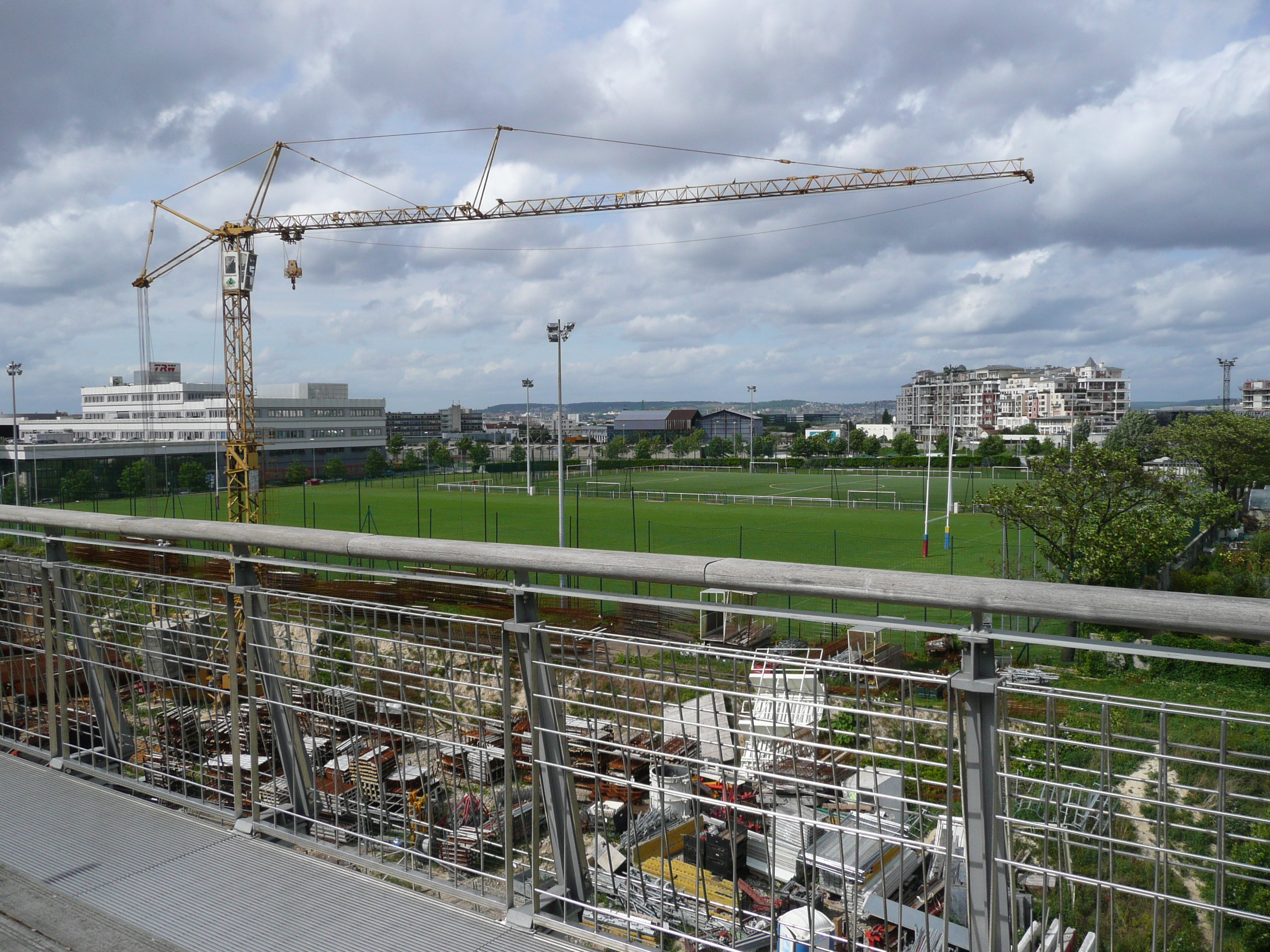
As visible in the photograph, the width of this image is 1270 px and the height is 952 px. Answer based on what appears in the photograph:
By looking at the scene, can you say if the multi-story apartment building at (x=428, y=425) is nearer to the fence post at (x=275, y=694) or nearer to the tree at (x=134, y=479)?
the tree at (x=134, y=479)

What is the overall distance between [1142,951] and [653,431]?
→ 18809 centimetres

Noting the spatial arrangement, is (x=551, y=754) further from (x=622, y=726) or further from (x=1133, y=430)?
(x=1133, y=430)

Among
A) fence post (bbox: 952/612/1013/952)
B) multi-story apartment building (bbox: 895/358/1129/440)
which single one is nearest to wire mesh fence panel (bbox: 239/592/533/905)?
fence post (bbox: 952/612/1013/952)

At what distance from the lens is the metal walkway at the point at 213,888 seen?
2.76m

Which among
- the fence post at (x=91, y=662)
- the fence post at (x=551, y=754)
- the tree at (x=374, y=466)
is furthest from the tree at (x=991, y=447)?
the fence post at (x=551, y=754)

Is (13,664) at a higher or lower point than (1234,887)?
higher

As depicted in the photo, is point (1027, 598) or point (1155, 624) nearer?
point (1155, 624)

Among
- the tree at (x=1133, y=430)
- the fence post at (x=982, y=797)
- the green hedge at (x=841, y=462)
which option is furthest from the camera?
the green hedge at (x=841, y=462)

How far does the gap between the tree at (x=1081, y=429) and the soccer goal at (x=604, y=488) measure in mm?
32977

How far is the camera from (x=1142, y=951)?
A: 6.36 metres

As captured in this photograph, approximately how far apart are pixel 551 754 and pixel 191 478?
223ft

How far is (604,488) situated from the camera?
2719 inches

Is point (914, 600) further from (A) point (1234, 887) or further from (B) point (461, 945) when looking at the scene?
(A) point (1234, 887)

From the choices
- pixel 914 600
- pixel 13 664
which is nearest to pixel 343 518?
pixel 13 664
